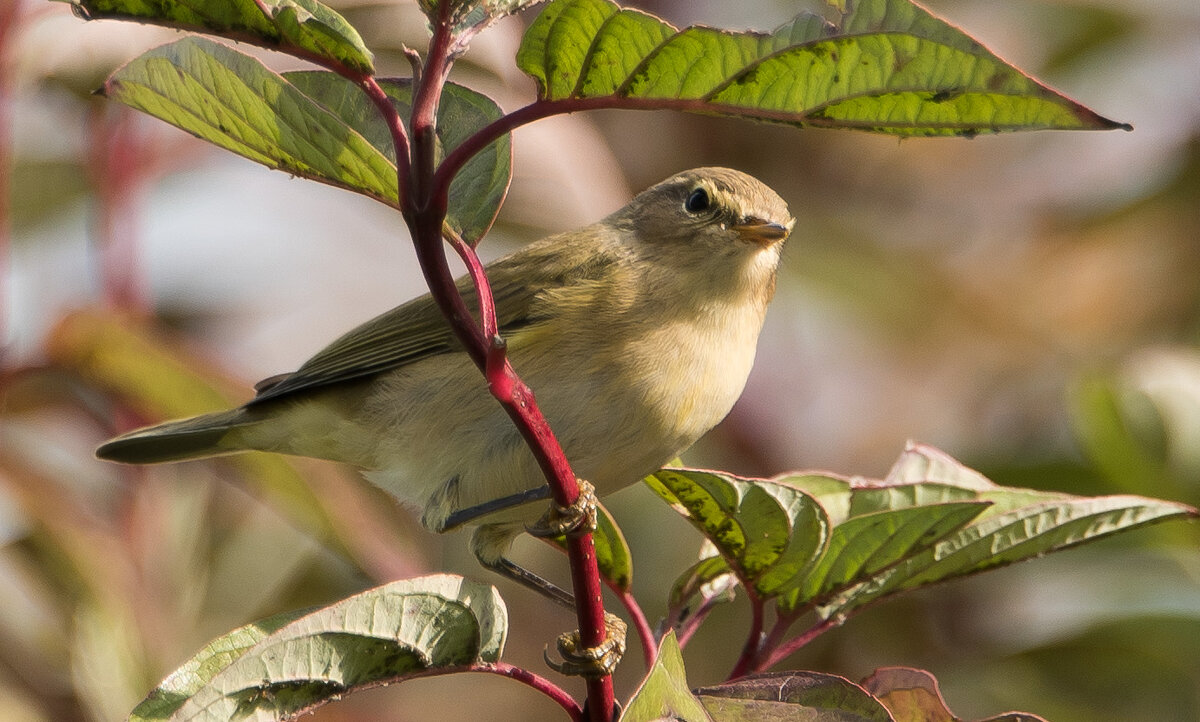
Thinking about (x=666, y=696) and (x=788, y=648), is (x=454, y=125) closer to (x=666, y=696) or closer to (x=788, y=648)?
(x=666, y=696)

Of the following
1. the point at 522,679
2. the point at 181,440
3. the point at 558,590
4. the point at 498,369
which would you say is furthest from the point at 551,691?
the point at 181,440

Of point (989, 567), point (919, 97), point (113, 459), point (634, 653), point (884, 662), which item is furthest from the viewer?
point (634, 653)

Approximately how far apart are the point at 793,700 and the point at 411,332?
164 cm

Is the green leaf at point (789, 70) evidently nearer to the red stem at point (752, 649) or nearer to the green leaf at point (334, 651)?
the green leaf at point (334, 651)

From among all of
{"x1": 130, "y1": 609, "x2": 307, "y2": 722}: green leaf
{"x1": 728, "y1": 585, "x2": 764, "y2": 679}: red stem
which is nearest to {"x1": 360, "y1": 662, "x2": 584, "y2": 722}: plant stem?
{"x1": 130, "y1": 609, "x2": 307, "y2": 722}: green leaf

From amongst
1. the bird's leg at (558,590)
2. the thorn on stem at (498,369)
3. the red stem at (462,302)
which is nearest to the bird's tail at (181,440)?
the bird's leg at (558,590)

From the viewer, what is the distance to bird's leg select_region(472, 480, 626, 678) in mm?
1406

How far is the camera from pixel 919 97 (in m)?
1.23

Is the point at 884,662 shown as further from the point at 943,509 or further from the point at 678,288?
the point at 943,509

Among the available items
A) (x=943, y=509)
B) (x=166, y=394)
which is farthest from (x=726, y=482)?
(x=166, y=394)

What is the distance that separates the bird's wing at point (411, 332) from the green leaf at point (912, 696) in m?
1.30

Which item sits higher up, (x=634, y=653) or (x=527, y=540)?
(x=527, y=540)

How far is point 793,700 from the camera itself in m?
1.44

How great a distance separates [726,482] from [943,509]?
0.92 feet
